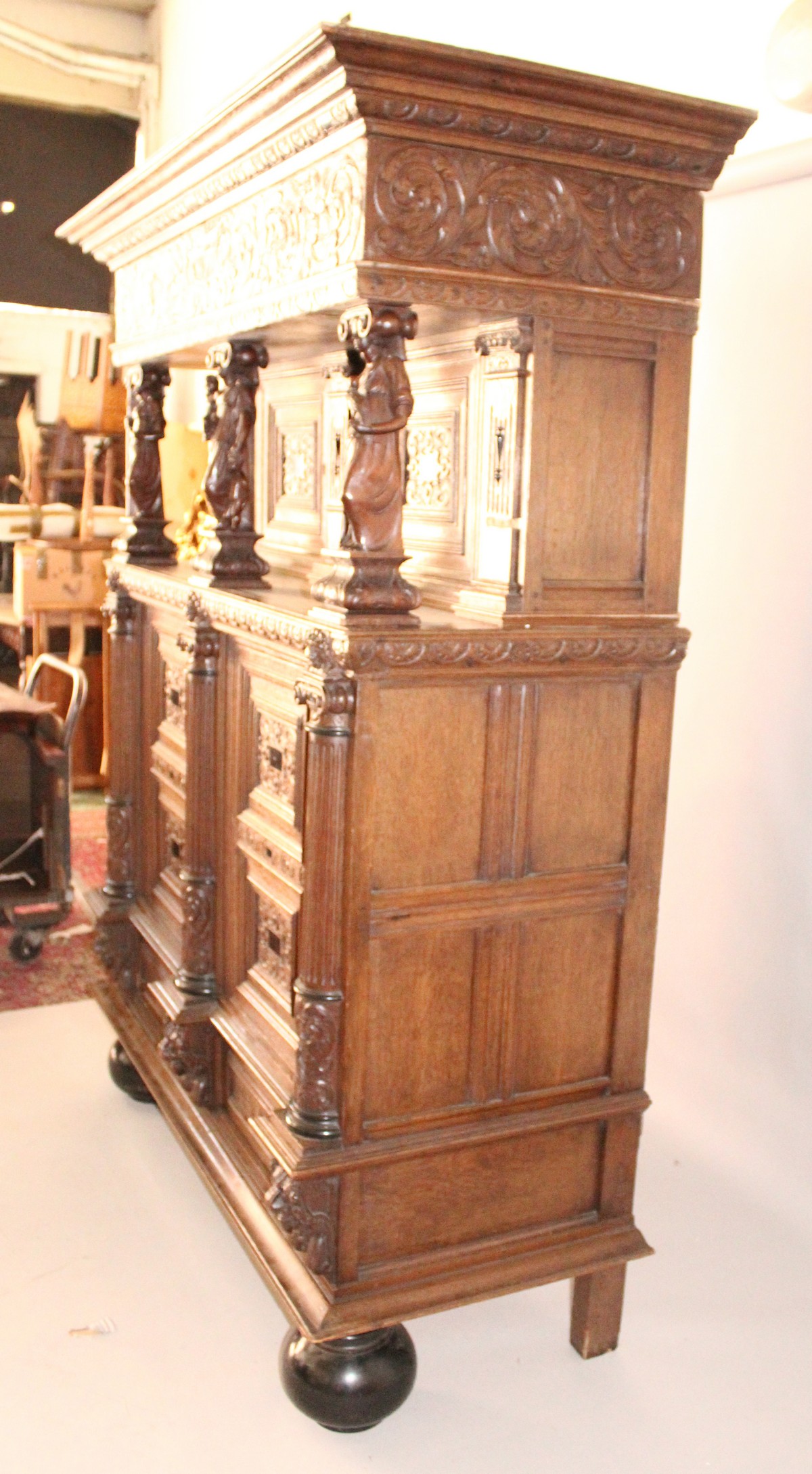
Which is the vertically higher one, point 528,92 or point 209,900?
point 528,92

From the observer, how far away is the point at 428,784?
2025mm

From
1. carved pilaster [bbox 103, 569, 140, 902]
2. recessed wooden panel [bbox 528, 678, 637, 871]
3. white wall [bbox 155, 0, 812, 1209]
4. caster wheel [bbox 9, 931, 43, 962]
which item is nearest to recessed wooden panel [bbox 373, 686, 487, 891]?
recessed wooden panel [bbox 528, 678, 637, 871]

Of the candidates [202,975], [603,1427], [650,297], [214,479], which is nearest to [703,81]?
[650,297]

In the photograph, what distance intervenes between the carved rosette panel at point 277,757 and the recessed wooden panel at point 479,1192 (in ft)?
2.16

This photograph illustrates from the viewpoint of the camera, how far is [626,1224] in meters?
2.32

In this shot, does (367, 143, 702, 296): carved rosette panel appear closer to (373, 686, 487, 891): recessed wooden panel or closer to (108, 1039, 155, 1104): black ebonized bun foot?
(373, 686, 487, 891): recessed wooden panel

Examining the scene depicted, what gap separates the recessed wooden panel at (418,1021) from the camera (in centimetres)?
205

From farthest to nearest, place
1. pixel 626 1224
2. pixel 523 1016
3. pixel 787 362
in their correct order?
pixel 787 362 → pixel 626 1224 → pixel 523 1016

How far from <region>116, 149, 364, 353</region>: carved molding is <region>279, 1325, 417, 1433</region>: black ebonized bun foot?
165 centimetres

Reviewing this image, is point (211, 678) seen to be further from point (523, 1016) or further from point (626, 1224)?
point (626, 1224)

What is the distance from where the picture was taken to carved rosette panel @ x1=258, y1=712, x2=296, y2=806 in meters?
2.29

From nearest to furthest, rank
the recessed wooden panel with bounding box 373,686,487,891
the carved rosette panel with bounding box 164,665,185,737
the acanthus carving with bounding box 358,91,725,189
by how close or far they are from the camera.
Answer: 1. the acanthus carving with bounding box 358,91,725,189
2. the recessed wooden panel with bounding box 373,686,487,891
3. the carved rosette panel with bounding box 164,665,185,737

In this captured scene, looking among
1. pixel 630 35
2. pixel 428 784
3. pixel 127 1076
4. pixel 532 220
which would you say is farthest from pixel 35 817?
pixel 532 220

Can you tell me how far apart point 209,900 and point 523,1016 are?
0.79m
